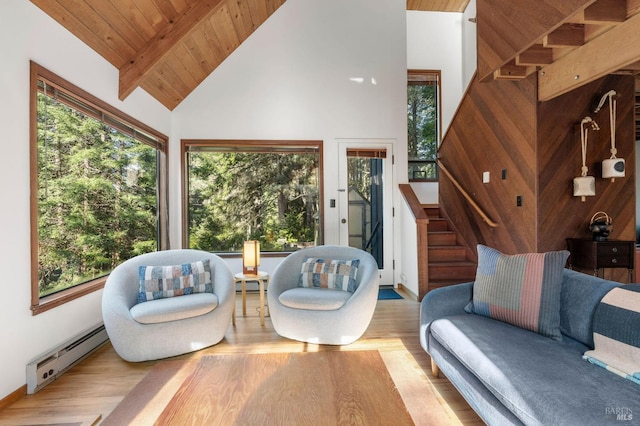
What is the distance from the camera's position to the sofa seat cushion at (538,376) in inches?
47.8

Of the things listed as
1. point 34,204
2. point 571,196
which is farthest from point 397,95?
point 34,204

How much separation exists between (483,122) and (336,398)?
3.76 m

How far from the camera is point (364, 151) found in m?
5.04

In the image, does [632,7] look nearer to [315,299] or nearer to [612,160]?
[612,160]

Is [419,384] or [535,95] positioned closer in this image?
[419,384]

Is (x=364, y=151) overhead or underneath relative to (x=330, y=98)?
underneath

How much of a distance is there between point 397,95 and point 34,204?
4.47 metres

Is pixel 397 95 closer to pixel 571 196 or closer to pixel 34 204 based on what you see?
pixel 571 196

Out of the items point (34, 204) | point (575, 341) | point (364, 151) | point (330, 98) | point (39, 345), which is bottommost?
point (39, 345)

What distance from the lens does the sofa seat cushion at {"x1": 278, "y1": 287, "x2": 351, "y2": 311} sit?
2.81 meters

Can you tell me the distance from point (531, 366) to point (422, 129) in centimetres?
525

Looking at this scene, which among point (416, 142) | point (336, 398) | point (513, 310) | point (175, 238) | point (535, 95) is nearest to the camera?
point (336, 398)

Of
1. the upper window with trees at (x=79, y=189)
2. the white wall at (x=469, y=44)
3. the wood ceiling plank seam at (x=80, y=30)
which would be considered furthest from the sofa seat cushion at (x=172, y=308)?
the white wall at (x=469, y=44)

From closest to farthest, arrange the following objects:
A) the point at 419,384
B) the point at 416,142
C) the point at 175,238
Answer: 1. the point at 419,384
2. the point at 175,238
3. the point at 416,142
